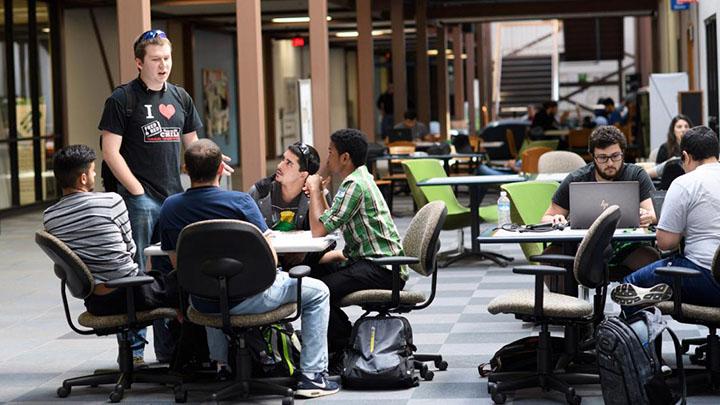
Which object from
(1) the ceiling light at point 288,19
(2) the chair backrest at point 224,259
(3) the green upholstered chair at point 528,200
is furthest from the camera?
(1) the ceiling light at point 288,19

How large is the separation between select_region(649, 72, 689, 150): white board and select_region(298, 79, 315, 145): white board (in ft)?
18.6

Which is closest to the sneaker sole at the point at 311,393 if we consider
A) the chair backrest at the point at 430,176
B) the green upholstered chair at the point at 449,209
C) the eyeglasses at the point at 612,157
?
the eyeglasses at the point at 612,157

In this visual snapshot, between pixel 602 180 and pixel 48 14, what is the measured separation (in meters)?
13.5

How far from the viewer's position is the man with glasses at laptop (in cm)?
603

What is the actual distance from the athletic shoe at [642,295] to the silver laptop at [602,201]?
0.79 meters

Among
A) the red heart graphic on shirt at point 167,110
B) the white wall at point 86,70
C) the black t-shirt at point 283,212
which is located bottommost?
the black t-shirt at point 283,212

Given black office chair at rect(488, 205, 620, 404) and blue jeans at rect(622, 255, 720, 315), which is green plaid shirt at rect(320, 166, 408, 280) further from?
blue jeans at rect(622, 255, 720, 315)

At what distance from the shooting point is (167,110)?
595 cm

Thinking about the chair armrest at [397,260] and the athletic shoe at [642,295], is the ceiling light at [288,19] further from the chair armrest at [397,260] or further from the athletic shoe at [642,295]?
the athletic shoe at [642,295]

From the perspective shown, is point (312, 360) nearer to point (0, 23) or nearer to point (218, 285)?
point (218, 285)

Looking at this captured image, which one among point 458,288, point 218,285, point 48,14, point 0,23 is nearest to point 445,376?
point 218,285

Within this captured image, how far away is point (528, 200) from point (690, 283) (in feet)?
7.75

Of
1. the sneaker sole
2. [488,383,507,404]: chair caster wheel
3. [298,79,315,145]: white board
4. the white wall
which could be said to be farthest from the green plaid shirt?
the white wall

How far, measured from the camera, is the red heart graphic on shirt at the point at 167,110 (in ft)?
19.4
